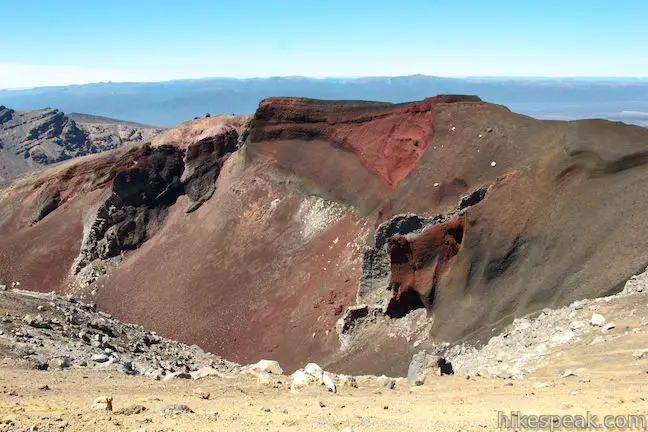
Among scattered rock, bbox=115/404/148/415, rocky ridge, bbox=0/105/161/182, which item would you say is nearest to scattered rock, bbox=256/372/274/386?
scattered rock, bbox=115/404/148/415

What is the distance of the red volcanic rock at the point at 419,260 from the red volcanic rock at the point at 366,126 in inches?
356

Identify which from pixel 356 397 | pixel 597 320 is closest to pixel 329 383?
pixel 356 397

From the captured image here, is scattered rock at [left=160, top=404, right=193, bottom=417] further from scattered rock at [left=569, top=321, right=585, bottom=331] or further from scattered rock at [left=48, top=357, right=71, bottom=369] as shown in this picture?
scattered rock at [left=569, top=321, right=585, bottom=331]

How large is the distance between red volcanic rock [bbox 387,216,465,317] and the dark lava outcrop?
6cm

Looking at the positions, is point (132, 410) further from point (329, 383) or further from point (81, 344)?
point (81, 344)

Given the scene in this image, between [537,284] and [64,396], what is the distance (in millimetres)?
15365

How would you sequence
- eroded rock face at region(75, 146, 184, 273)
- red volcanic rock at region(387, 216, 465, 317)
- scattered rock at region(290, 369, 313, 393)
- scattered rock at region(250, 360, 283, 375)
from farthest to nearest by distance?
eroded rock face at region(75, 146, 184, 273) < red volcanic rock at region(387, 216, 465, 317) < scattered rock at region(250, 360, 283, 375) < scattered rock at region(290, 369, 313, 393)

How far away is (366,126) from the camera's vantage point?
38719 millimetres

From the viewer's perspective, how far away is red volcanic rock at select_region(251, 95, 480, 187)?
34.3m

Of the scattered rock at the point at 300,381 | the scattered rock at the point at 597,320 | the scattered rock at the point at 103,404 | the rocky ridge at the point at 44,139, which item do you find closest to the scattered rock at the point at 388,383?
the scattered rock at the point at 300,381

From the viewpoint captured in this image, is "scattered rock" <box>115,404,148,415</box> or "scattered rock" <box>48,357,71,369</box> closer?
"scattered rock" <box>115,404,148,415</box>

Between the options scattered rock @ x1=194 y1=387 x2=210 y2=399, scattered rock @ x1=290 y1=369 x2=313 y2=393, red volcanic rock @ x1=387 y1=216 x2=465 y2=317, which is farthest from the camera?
red volcanic rock @ x1=387 y1=216 x2=465 y2=317

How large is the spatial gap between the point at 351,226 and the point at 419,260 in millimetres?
8451

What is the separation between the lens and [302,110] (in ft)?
140
